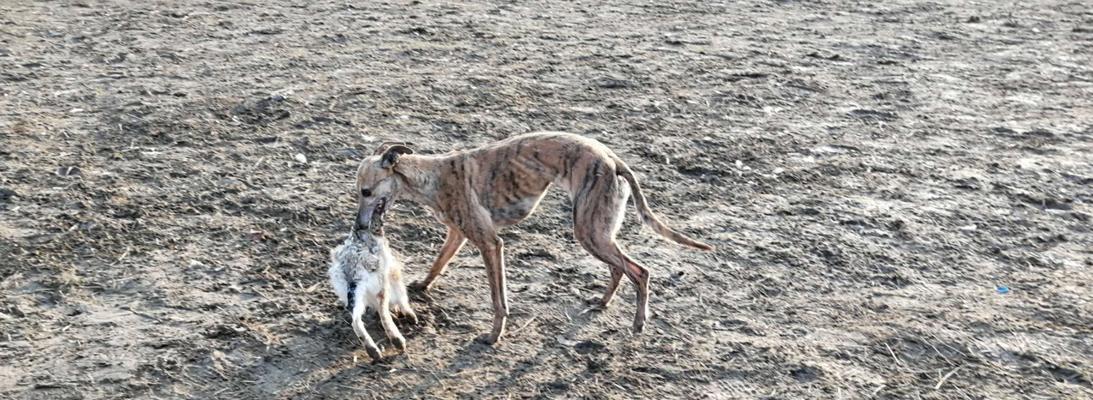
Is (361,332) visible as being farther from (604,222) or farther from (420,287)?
(604,222)

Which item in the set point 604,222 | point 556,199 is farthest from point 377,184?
point 556,199

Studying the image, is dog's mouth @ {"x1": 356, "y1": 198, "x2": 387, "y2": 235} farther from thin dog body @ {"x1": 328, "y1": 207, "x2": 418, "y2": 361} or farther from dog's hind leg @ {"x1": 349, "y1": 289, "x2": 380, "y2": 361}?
dog's hind leg @ {"x1": 349, "y1": 289, "x2": 380, "y2": 361}

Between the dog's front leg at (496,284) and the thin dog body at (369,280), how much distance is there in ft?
1.35

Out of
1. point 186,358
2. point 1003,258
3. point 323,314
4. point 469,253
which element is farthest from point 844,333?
point 186,358

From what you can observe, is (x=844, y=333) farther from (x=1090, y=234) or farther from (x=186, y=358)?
(x=186, y=358)

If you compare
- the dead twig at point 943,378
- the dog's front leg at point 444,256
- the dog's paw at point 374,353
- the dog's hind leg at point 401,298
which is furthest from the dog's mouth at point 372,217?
the dead twig at point 943,378

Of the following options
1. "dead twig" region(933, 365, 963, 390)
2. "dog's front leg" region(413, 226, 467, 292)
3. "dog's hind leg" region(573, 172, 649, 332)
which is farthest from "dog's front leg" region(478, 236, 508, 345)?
"dead twig" region(933, 365, 963, 390)

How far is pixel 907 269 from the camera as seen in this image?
6.58 meters

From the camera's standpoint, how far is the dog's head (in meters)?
5.80

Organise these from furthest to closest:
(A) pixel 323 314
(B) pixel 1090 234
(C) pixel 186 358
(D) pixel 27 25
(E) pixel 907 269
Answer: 1. (D) pixel 27 25
2. (B) pixel 1090 234
3. (E) pixel 907 269
4. (A) pixel 323 314
5. (C) pixel 186 358

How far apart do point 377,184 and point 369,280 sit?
55cm

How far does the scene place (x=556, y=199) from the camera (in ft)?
24.4

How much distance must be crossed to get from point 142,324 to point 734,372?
109 inches

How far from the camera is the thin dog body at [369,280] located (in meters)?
5.47
